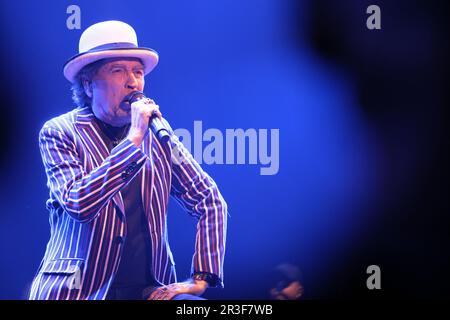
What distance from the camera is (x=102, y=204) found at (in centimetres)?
333

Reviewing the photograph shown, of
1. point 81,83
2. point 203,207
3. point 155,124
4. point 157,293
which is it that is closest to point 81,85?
point 81,83

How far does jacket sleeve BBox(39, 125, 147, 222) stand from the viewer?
10.8 ft

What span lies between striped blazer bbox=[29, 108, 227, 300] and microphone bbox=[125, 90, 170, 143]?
114mm

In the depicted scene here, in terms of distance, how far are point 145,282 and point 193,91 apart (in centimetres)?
93

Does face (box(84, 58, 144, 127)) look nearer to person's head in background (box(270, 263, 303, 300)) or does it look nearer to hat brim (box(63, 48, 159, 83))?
hat brim (box(63, 48, 159, 83))

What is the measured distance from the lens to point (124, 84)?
3447mm

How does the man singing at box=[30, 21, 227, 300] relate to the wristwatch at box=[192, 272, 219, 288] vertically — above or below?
above

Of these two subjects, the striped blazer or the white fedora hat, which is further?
the white fedora hat

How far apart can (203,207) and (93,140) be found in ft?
1.95

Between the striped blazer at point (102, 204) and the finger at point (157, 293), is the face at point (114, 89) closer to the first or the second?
the striped blazer at point (102, 204)

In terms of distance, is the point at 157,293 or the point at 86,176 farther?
the point at 157,293

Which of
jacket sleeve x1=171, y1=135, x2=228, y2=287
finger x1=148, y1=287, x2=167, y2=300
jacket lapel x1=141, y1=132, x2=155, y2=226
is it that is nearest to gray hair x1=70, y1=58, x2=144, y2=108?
jacket lapel x1=141, y1=132, x2=155, y2=226

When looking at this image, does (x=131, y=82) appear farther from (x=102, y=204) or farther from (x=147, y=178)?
(x=102, y=204)
